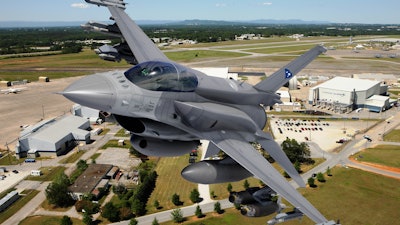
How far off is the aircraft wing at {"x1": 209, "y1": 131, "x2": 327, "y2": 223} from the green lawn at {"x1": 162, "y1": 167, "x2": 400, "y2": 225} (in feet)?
83.4

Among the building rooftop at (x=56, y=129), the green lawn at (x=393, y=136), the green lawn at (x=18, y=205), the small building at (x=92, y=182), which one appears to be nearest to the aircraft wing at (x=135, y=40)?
the small building at (x=92, y=182)

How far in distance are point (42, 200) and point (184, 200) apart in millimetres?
23053

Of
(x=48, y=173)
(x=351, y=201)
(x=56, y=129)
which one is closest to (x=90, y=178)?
(x=48, y=173)

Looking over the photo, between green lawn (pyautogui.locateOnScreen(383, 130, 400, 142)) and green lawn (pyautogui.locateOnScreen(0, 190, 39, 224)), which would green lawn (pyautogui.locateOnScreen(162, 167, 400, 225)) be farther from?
green lawn (pyautogui.locateOnScreen(0, 190, 39, 224))

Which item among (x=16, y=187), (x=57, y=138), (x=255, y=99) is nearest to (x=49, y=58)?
(x=57, y=138)

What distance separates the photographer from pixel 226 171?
19188 mm

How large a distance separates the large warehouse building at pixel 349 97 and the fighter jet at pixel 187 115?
8076 cm

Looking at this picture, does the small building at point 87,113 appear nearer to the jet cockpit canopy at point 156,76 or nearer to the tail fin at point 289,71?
the tail fin at point 289,71

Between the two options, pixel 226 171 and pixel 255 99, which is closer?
pixel 226 171

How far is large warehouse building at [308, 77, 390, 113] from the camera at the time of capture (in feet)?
306

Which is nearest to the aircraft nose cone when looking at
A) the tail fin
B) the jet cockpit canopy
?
the jet cockpit canopy

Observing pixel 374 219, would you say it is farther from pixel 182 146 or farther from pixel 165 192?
pixel 182 146

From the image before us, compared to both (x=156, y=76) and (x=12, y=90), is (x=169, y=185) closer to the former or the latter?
(x=156, y=76)

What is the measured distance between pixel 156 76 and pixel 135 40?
11287 mm
